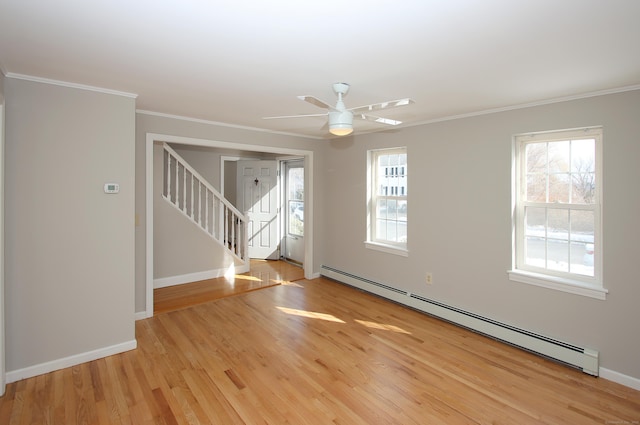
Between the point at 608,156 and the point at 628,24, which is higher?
the point at 628,24

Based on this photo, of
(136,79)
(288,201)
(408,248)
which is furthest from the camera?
(288,201)

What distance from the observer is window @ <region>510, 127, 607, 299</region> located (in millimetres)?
2980

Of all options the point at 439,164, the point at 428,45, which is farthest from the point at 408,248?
the point at 428,45

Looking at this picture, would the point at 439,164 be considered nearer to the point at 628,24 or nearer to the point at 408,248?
the point at 408,248

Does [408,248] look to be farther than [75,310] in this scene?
Yes

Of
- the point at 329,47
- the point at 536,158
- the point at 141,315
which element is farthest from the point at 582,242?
the point at 141,315

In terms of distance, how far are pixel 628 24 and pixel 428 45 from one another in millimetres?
944

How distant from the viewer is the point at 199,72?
2436 millimetres

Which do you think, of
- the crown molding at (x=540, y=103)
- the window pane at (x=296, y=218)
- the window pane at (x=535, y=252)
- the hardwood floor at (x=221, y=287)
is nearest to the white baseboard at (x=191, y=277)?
the hardwood floor at (x=221, y=287)

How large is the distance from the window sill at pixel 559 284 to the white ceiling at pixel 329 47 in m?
1.65

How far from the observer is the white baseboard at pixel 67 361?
269 cm

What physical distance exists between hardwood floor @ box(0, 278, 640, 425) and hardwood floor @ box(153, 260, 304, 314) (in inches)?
24.7

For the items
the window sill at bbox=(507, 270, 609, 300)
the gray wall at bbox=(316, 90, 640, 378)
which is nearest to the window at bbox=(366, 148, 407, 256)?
the gray wall at bbox=(316, 90, 640, 378)

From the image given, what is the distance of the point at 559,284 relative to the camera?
3.10 metres
